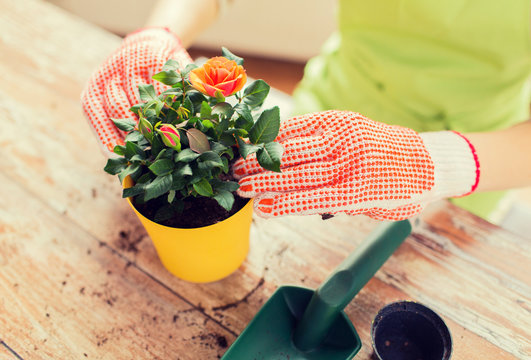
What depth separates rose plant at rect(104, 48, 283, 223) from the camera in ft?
1.32

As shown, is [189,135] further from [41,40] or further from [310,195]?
[41,40]

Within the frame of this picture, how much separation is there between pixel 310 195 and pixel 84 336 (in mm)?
354

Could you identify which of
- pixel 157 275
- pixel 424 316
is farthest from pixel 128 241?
pixel 424 316

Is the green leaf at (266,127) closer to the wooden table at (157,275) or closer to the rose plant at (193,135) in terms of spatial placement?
the rose plant at (193,135)

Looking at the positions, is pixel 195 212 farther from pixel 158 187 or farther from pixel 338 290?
pixel 338 290

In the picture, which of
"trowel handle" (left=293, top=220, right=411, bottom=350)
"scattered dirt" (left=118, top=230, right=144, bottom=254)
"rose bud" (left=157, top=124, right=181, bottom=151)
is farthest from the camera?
"scattered dirt" (left=118, top=230, right=144, bottom=254)

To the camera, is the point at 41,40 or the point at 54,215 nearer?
the point at 54,215

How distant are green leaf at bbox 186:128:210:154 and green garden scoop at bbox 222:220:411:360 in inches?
9.1

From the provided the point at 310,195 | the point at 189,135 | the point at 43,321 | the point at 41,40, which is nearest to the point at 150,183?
the point at 189,135

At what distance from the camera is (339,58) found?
0.91 meters

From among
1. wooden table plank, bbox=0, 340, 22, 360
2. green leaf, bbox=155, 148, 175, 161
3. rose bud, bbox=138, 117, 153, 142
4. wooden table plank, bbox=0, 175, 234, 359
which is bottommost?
wooden table plank, bbox=0, 340, 22, 360

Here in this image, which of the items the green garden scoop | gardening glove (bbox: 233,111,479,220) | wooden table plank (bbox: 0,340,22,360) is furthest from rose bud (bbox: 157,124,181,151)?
wooden table plank (bbox: 0,340,22,360)

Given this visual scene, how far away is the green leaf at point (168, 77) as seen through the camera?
1.41ft

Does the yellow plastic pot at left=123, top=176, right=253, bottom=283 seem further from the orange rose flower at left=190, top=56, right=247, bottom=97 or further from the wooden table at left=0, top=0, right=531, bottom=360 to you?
the orange rose flower at left=190, top=56, right=247, bottom=97
